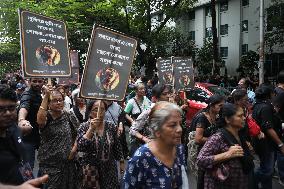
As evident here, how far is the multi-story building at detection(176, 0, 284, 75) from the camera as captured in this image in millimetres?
30594

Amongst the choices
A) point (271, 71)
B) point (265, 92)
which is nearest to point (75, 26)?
point (271, 71)

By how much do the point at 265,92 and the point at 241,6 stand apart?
94.3ft

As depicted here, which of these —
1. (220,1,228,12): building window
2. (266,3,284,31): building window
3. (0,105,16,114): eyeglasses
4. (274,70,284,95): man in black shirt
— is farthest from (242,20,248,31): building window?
(0,105,16,114): eyeglasses

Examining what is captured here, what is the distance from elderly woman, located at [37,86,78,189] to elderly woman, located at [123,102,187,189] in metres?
1.77

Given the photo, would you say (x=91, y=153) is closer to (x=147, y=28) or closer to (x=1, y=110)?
(x=1, y=110)

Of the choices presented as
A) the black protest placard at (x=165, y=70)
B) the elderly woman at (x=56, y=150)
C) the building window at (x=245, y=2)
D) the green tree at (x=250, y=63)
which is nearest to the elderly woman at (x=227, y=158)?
the elderly woman at (x=56, y=150)

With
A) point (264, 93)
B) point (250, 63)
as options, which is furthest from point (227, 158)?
point (250, 63)

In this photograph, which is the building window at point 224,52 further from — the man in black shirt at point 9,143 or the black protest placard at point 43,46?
the man in black shirt at point 9,143

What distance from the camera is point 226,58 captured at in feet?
116

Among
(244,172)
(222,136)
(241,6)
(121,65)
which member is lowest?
(244,172)

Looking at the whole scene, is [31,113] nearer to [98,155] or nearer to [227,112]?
[98,155]

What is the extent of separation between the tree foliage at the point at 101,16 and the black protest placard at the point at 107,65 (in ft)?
50.6

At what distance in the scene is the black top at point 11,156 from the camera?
3049 mm

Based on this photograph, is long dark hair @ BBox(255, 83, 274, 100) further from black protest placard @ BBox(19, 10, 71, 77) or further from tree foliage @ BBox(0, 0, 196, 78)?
tree foliage @ BBox(0, 0, 196, 78)
